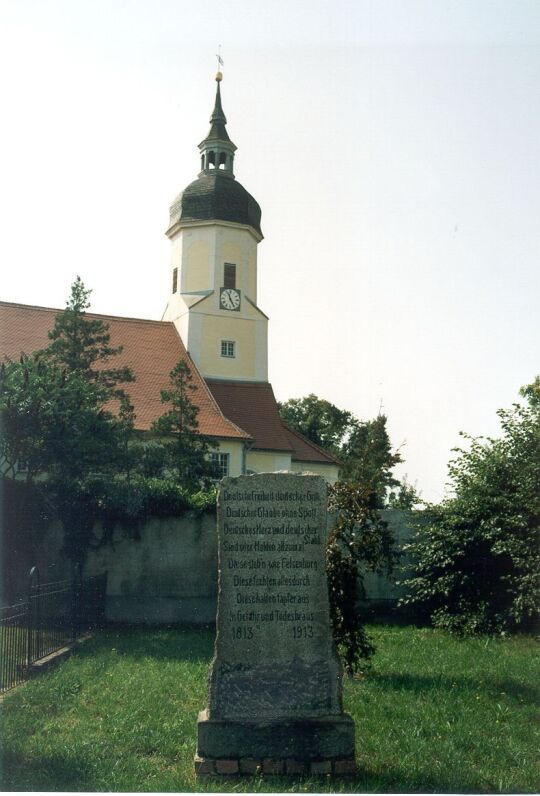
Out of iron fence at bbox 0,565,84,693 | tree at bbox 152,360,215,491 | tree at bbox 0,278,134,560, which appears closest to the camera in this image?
iron fence at bbox 0,565,84,693

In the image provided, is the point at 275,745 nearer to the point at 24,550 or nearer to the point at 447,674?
the point at 447,674

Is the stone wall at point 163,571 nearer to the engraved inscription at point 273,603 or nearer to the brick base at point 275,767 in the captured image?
the engraved inscription at point 273,603

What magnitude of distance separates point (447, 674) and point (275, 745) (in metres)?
3.81

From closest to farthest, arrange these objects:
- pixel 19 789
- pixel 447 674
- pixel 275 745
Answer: pixel 19 789 → pixel 275 745 → pixel 447 674

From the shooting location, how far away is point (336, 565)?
8188 millimetres

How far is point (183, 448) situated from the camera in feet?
68.6

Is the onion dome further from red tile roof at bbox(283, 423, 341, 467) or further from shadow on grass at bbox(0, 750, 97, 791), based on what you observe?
shadow on grass at bbox(0, 750, 97, 791)

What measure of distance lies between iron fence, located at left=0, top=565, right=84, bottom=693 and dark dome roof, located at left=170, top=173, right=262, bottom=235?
24675 mm

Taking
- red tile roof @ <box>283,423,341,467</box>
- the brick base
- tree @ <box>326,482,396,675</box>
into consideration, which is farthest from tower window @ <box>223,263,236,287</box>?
the brick base

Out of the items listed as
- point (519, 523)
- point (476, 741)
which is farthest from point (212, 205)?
point (476, 741)

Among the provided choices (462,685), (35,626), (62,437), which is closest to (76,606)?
(35,626)

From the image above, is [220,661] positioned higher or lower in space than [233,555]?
lower

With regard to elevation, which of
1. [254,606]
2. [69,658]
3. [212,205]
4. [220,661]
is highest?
[212,205]

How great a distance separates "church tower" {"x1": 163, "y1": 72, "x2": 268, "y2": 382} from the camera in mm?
35219
